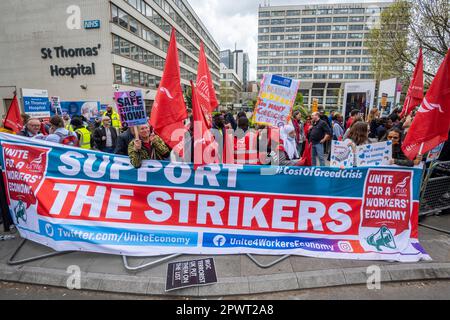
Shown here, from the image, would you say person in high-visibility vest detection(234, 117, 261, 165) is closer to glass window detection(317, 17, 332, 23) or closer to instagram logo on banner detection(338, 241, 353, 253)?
instagram logo on banner detection(338, 241, 353, 253)

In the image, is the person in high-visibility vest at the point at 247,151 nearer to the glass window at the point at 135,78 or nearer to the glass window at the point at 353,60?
the glass window at the point at 135,78

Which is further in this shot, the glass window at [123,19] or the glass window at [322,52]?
the glass window at [322,52]

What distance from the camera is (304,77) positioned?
93500 mm

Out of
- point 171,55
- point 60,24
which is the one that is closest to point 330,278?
point 171,55

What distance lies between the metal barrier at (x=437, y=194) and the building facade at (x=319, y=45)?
86.8 metres

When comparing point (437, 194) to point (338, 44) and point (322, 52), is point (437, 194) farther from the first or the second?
point (338, 44)

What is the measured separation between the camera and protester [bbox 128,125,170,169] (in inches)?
147

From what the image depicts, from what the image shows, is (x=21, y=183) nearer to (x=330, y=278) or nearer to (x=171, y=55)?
(x=171, y=55)

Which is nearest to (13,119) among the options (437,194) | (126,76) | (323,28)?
(437,194)

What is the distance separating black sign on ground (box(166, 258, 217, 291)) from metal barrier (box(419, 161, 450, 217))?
13.1 feet

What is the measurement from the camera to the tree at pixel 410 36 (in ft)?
49.5

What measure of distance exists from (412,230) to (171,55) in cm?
431

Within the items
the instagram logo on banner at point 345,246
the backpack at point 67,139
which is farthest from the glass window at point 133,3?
the instagram logo on banner at point 345,246

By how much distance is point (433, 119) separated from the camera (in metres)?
3.83
